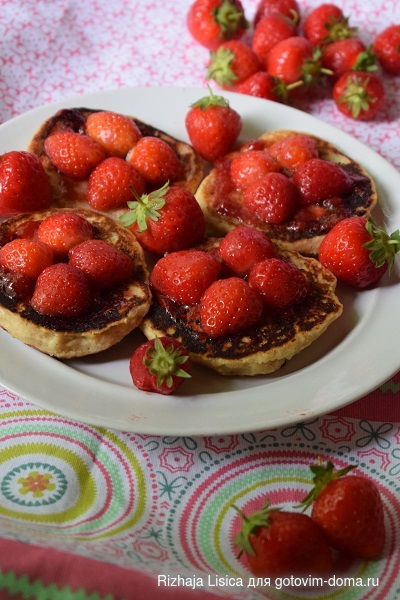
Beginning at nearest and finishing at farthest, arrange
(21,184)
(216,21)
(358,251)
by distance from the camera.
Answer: (358,251) < (21,184) < (216,21)

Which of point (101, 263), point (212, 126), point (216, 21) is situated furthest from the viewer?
point (216, 21)

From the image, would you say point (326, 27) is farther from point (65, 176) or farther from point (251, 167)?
point (65, 176)

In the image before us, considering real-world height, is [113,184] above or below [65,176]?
above

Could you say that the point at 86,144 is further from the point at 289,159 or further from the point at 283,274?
the point at 283,274

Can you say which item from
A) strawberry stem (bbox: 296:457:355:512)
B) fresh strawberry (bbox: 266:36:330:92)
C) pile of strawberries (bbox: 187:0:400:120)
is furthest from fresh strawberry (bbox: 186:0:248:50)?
strawberry stem (bbox: 296:457:355:512)

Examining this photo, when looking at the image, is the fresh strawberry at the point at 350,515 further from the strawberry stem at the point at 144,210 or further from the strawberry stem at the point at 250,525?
the strawberry stem at the point at 144,210

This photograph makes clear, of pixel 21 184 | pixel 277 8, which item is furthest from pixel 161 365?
pixel 277 8
